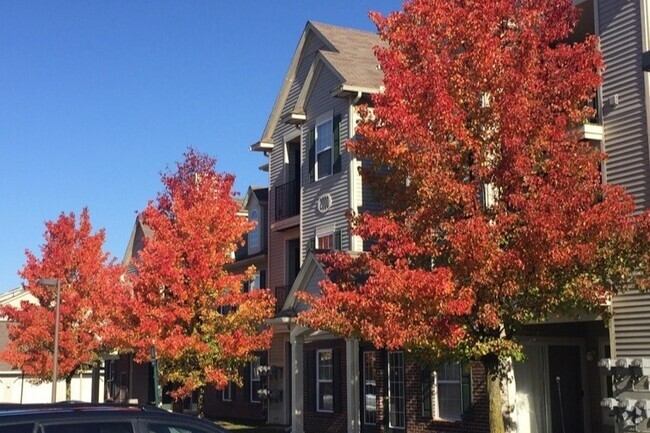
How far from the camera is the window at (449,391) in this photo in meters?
21.3

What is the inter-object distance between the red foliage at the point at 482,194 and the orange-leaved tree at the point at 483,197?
25 millimetres

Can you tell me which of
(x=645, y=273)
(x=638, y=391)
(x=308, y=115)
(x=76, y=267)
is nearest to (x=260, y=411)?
(x=76, y=267)

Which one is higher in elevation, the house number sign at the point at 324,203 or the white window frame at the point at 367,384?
the house number sign at the point at 324,203

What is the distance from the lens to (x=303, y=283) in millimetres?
24828

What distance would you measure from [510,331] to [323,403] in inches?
495

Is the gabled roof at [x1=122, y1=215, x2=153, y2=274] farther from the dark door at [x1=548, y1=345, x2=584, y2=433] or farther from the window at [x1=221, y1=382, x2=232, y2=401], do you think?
the dark door at [x1=548, y1=345, x2=584, y2=433]

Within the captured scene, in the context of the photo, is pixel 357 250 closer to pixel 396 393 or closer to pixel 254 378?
pixel 396 393

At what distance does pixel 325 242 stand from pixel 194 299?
4.81 m

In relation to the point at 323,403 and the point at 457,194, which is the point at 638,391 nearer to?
the point at 457,194

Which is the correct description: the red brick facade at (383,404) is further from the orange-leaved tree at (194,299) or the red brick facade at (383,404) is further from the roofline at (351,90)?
the roofline at (351,90)

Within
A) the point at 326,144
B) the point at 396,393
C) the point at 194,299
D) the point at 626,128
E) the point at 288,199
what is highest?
the point at 326,144

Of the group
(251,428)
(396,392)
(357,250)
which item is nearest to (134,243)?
(251,428)

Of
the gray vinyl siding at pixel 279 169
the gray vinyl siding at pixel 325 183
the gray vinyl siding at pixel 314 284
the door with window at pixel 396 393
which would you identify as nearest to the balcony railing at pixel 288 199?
the gray vinyl siding at pixel 279 169

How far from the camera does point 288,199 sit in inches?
1198
